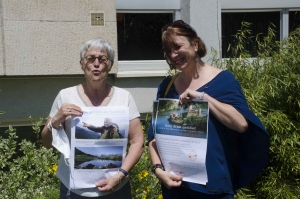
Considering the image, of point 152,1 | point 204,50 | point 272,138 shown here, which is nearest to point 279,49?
point 272,138

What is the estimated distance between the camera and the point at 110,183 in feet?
9.26

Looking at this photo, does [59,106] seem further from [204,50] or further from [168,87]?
[204,50]

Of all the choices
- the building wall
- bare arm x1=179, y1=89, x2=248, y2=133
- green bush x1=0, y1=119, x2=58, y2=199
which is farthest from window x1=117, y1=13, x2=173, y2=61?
bare arm x1=179, y1=89, x2=248, y2=133

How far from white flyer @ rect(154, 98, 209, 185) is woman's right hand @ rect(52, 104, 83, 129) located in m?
0.45

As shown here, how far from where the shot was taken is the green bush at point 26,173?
433 centimetres

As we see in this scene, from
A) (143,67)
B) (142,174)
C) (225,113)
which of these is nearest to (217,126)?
(225,113)

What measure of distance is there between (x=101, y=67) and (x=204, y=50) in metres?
0.61

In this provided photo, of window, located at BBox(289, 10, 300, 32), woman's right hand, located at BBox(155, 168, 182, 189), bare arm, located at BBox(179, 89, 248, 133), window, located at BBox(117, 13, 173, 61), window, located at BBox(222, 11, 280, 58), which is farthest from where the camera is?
window, located at BBox(289, 10, 300, 32)

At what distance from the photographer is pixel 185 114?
2.62 m

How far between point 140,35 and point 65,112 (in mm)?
3659

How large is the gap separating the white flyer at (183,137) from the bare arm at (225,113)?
1.4 inches

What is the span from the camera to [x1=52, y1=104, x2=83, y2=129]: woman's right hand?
2713mm

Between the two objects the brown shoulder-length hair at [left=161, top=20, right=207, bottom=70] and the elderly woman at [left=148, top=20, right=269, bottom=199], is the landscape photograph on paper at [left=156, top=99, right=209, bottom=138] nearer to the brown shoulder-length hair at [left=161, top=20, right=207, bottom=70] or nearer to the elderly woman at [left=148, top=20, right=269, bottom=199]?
the elderly woman at [left=148, top=20, right=269, bottom=199]

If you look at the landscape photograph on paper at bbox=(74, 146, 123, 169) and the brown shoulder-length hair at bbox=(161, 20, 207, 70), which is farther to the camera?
the landscape photograph on paper at bbox=(74, 146, 123, 169)
